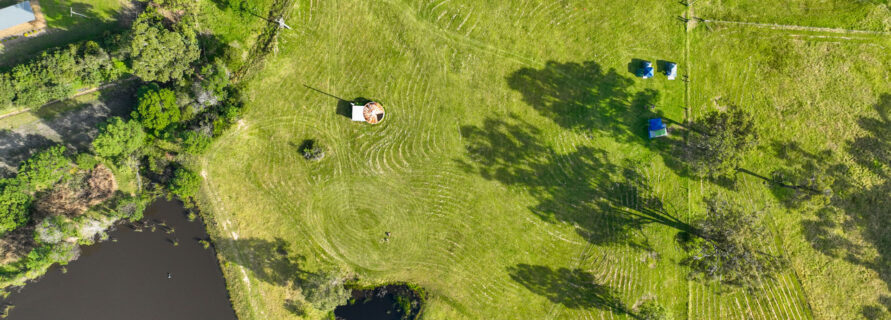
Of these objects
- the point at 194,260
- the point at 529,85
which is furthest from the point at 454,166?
the point at 194,260

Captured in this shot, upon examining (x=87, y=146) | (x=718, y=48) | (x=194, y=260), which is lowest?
(x=194, y=260)

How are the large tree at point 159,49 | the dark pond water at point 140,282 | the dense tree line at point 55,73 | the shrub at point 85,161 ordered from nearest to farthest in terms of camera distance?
1. the large tree at point 159,49
2. the dense tree line at point 55,73
3. the shrub at point 85,161
4. the dark pond water at point 140,282

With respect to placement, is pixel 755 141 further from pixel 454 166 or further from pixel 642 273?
pixel 454 166

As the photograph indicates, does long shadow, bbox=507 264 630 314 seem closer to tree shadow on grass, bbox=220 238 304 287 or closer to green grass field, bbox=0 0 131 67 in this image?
tree shadow on grass, bbox=220 238 304 287

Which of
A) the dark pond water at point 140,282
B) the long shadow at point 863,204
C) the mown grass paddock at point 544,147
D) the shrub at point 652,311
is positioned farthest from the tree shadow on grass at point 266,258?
the long shadow at point 863,204

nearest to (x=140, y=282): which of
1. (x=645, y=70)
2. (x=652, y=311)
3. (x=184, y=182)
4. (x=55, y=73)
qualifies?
(x=184, y=182)

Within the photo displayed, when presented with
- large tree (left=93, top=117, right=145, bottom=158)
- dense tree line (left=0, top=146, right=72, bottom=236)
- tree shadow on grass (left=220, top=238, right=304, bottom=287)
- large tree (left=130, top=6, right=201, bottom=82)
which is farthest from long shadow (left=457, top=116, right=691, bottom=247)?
dense tree line (left=0, top=146, right=72, bottom=236)

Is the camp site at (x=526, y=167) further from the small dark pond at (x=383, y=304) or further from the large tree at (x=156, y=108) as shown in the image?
the large tree at (x=156, y=108)
